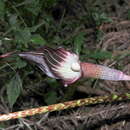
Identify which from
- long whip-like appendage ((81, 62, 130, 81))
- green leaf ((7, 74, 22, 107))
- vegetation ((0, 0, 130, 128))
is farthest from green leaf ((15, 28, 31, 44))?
long whip-like appendage ((81, 62, 130, 81))

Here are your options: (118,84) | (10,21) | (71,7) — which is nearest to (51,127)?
(118,84)

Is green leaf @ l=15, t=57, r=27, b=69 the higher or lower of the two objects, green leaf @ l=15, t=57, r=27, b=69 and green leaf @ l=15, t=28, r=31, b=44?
the lower

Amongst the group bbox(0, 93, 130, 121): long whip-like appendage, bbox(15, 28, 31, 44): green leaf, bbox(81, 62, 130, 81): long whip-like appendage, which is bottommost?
bbox(0, 93, 130, 121): long whip-like appendage

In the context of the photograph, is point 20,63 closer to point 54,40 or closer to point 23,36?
point 23,36

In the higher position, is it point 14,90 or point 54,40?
point 54,40

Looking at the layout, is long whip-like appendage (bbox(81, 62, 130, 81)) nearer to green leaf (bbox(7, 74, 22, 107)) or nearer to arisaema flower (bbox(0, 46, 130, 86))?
arisaema flower (bbox(0, 46, 130, 86))

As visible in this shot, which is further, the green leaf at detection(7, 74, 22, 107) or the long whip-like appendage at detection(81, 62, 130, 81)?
the green leaf at detection(7, 74, 22, 107)

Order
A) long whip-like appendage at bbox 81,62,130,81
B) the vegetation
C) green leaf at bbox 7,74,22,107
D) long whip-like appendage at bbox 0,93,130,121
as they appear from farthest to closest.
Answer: the vegetation
green leaf at bbox 7,74,22,107
long whip-like appendage at bbox 81,62,130,81
long whip-like appendage at bbox 0,93,130,121

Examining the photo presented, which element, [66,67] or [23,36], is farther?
[23,36]

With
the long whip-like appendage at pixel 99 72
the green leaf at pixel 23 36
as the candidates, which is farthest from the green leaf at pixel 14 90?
the long whip-like appendage at pixel 99 72

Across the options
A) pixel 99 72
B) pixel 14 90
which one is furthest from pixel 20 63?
pixel 99 72

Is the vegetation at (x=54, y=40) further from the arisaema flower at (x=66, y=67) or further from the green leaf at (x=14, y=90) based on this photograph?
the arisaema flower at (x=66, y=67)

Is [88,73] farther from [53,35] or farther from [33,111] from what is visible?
[53,35]

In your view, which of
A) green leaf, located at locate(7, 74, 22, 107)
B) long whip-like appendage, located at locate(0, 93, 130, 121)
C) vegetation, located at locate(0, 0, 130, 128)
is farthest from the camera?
vegetation, located at locate(0, 0, 130, 128)
